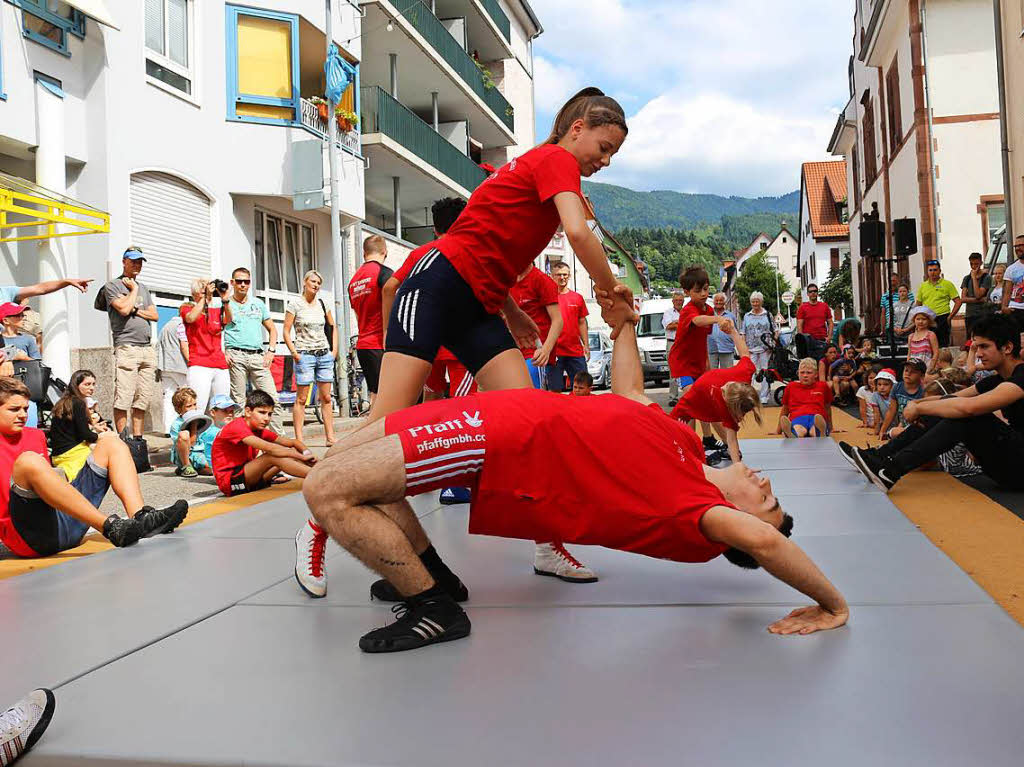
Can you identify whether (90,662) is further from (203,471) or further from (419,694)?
(203,471)

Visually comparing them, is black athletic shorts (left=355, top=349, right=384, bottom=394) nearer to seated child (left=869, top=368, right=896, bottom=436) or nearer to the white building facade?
seated child (left=869, top=368, right=896, bottom=436)

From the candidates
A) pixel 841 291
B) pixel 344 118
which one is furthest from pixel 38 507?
pixel 841 291

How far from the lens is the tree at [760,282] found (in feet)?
303

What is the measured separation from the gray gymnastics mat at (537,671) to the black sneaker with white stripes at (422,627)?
42 millimetres

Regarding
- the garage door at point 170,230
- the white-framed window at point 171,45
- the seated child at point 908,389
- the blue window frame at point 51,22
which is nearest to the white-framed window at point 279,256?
the garage door at point 170,230

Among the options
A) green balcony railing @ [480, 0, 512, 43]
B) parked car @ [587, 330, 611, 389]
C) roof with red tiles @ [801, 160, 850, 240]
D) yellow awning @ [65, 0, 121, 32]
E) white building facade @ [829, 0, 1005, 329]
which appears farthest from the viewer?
roof with red tiles @ [801, 160, 850, 240]

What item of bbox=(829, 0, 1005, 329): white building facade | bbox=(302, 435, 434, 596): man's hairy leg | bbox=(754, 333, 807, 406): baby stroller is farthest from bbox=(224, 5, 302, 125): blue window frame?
bbox=(302, 435, 434, 596): man's hairy leg

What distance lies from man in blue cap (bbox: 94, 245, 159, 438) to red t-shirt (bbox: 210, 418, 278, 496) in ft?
6.87

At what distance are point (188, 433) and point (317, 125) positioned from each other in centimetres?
1045

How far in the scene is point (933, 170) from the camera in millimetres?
20594

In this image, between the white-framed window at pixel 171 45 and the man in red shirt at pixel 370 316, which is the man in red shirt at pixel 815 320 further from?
the man in red shirt at pixel 370 316

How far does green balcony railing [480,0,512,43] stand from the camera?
97.0 ft

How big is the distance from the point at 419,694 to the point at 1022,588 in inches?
93.1

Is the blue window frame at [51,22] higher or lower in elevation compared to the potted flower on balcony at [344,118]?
lower
